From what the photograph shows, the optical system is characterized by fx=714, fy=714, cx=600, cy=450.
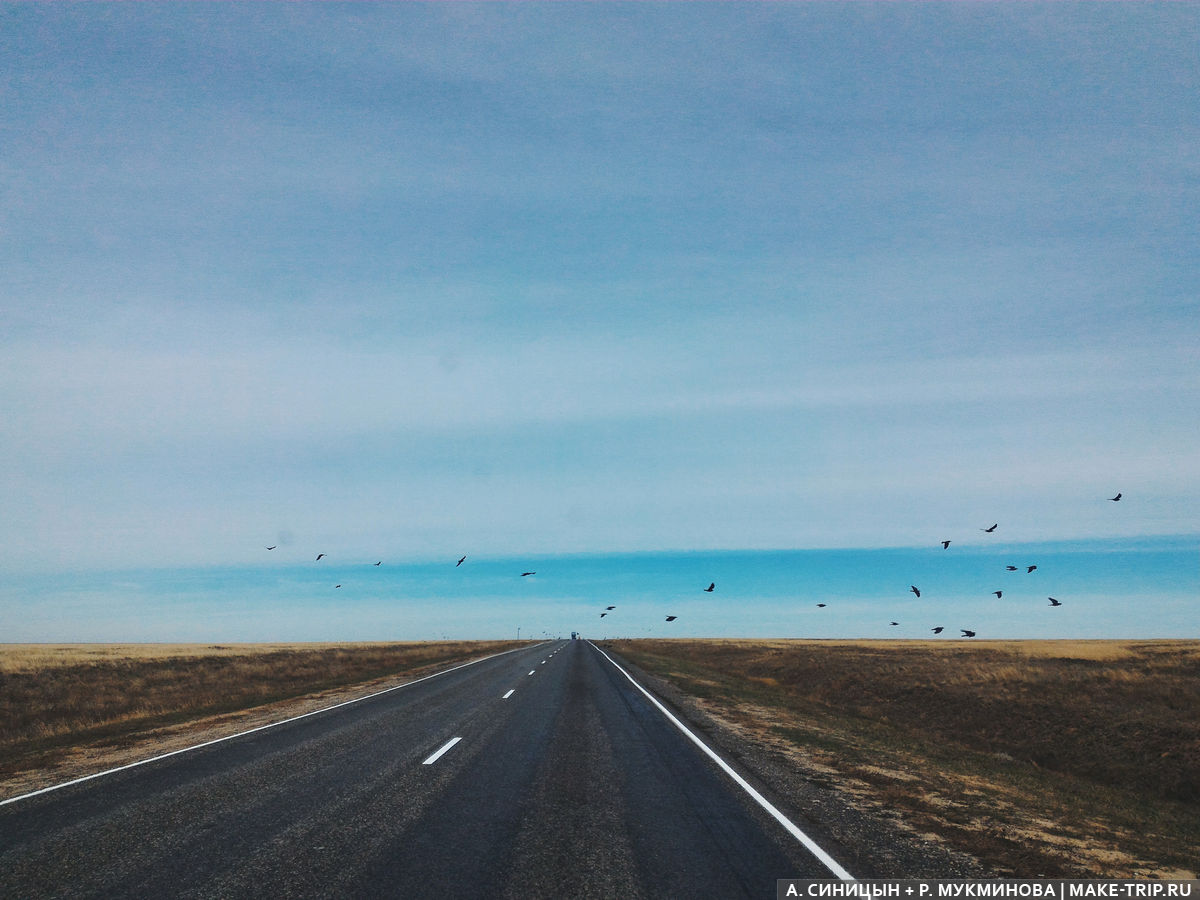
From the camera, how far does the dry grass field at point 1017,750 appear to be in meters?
8.00

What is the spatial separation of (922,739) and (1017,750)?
2479 mm

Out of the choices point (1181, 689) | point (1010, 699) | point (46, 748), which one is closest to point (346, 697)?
point (46, 748)

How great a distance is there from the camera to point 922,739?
19266 mm

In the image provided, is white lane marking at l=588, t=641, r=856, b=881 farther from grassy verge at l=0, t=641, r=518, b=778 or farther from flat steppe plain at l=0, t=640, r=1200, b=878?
grassy verge at l=0, t=641, r=518, b=778

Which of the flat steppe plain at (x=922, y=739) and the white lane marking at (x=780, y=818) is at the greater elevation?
the white lane marking at (x=780, y=818)

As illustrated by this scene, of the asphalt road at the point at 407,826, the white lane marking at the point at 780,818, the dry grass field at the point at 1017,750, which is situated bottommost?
the dry grass field at the point at 1017,750

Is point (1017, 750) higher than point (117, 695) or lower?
lower

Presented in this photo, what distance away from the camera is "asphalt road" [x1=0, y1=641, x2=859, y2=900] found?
5809mm

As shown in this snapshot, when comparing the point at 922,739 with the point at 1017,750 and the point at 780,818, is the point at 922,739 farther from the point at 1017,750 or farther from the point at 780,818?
the point at 780,818

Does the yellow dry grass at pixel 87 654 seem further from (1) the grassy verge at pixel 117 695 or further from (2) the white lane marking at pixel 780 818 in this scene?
(2) the white lane marking at pixel 780 818

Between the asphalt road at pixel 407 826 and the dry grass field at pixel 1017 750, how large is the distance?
7.67 ft

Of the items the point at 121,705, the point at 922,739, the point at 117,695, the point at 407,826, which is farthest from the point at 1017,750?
the point at 117,695

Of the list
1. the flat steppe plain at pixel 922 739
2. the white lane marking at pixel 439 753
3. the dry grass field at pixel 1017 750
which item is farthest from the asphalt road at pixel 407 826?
the dry grass field at pixel 1017 750

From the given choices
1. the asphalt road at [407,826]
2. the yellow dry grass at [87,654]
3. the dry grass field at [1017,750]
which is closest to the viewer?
the asphalt road at [407,826]
